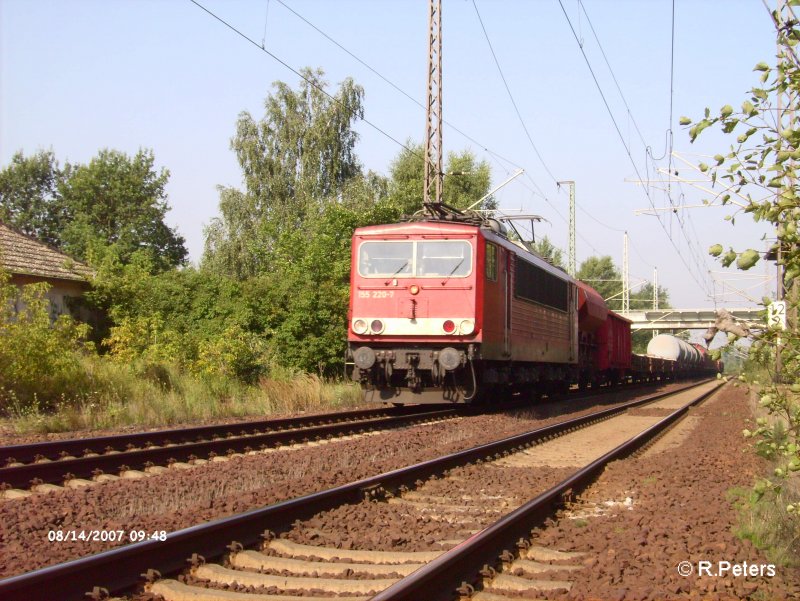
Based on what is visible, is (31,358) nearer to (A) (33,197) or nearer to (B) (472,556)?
(B) (472,556)

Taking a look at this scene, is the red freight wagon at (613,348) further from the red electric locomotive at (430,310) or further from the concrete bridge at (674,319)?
the concrete bridge at (674,319)

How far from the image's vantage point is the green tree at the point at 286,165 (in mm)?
42656

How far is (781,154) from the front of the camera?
405cm

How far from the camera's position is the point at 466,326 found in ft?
48.1

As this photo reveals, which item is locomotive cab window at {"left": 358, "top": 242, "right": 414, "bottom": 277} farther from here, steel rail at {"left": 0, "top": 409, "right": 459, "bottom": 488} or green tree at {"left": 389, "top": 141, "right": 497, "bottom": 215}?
green tree at {"left": 389, "top": 141, "right": 497, "bottom": 215}

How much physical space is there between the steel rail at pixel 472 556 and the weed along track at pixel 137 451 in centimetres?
405

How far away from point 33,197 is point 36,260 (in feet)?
147

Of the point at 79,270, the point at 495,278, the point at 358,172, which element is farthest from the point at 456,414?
the point at 358,172

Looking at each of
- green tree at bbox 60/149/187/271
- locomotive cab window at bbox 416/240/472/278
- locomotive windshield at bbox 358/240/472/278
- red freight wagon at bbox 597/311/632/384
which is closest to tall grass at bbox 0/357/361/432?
locomotive windshield at bbox 358/240/472/278

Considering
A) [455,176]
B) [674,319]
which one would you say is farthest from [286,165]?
[674,319]

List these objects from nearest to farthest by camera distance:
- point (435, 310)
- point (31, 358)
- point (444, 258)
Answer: point (31, 358) < point (435, 310) < point (444, 258)

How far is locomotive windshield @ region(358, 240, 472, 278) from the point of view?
49.2ft

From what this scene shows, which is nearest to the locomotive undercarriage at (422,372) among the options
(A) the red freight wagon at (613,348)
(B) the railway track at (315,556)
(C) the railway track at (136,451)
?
(C) the railway track at (136,451)

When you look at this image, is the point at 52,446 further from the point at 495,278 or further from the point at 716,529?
the point at 495,278
